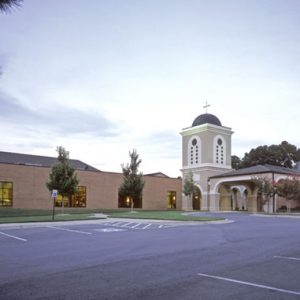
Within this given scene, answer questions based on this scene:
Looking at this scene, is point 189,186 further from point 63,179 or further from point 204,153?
point 63,179

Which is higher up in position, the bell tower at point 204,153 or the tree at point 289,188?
the bell tower at point 204,153

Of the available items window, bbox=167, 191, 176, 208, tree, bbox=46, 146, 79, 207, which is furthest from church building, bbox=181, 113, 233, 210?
tree, bbox=46, 146, 79, 207

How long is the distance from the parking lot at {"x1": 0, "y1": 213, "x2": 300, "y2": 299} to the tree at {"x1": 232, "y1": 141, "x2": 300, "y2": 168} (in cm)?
6148

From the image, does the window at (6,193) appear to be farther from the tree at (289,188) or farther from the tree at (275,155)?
the tree at (275,155)

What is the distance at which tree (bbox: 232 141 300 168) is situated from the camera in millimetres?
72812

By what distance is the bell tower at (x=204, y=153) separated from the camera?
165ft

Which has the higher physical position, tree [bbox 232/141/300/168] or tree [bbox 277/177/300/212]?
tree [bbox 232/141/300/168]

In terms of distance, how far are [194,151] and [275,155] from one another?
86.8 feet

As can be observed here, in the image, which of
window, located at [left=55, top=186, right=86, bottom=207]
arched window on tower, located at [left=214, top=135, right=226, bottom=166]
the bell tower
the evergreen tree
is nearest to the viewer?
window, located at [left=55, top=186, right=86, bottom=207]

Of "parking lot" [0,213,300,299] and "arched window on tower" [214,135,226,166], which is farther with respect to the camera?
"arched window on tower" [214,135,226,166]

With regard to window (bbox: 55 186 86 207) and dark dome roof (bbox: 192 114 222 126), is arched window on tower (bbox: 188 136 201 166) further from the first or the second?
window (bbox: 55 186 86 207)

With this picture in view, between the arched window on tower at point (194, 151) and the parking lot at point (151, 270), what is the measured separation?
38100 millimetres

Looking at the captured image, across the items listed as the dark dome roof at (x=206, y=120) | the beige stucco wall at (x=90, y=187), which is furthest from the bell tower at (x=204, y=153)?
the beige stucco wall at (x=90, y=187)

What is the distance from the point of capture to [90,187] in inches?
1726
